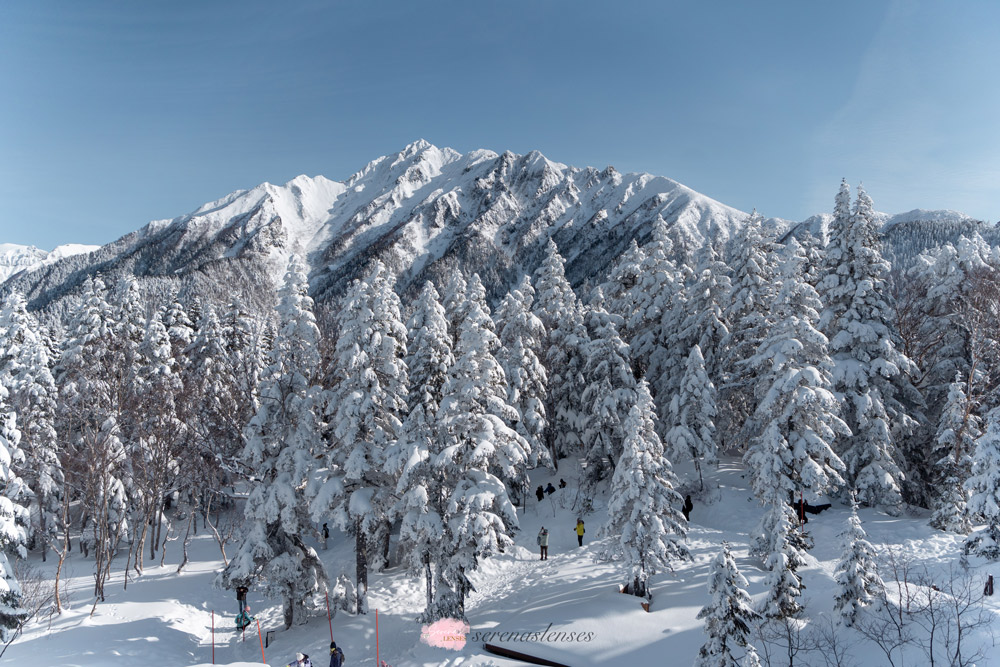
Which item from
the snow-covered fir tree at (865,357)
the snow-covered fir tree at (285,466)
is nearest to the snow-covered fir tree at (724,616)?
the snow-covered fir tree at (865,357)

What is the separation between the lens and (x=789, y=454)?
841 inches

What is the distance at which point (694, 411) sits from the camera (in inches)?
1086

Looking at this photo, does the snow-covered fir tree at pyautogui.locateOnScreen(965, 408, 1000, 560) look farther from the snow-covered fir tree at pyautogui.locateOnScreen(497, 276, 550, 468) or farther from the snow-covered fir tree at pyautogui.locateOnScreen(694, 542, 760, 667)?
the snow-covered fir tree at pyautogui.locateOnScreen(497, 276, 550, 468)

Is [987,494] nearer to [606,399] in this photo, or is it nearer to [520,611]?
[606,399]

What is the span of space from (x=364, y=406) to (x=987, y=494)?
67.9 ft

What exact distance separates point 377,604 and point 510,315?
17026mm

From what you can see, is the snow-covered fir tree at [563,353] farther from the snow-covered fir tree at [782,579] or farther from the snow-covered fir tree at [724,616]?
the snow-covered fir tree at [724,616]

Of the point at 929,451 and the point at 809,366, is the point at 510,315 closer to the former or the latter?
the point at 809,366

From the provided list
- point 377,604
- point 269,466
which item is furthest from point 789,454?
point 269,466

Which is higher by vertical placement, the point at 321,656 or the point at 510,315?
the point at 510,315

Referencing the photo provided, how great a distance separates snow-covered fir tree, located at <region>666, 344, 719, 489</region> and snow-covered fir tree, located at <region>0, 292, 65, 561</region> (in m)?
31.1

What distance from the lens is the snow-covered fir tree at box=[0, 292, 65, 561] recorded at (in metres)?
26.6

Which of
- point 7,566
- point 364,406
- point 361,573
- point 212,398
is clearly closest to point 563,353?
point 364,406

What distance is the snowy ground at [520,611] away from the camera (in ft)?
52.7
